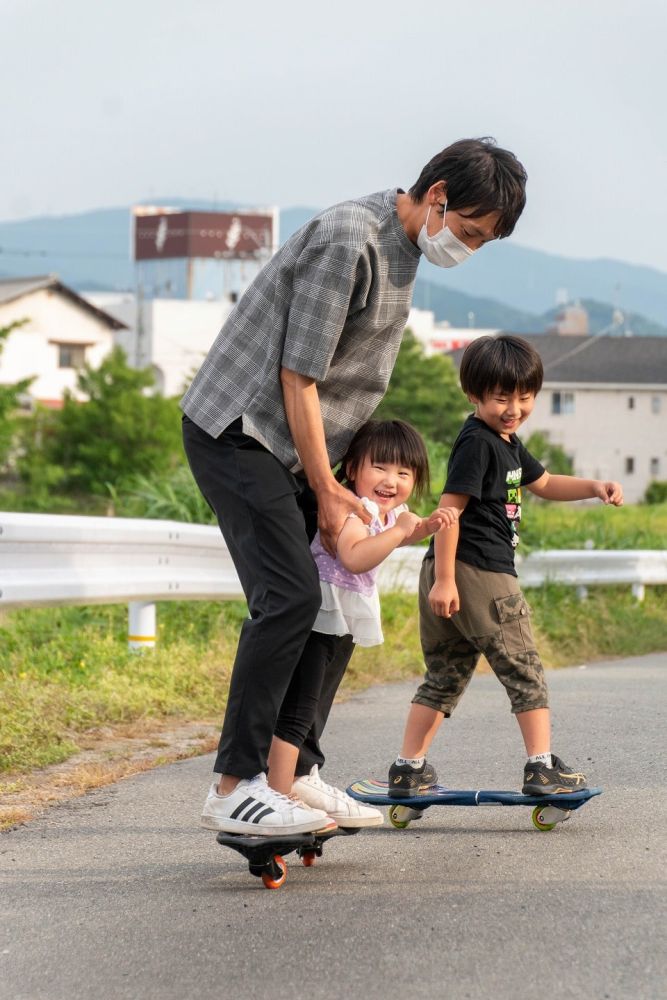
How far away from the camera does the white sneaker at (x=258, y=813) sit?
3.41 m

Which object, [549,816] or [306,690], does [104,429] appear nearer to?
[549,816]

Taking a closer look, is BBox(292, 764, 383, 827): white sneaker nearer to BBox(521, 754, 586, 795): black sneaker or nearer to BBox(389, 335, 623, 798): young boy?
BBox(389, 335, 623, 798): young boy

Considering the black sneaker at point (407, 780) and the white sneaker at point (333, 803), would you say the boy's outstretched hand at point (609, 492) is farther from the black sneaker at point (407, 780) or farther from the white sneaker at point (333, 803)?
the white sneaker at point (333, 803)

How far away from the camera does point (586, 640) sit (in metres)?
9.07

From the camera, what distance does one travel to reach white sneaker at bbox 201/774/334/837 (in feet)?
11.2

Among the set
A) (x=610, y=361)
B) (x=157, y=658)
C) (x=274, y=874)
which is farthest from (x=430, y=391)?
(x=274, y=874)

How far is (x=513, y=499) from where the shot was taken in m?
4.27

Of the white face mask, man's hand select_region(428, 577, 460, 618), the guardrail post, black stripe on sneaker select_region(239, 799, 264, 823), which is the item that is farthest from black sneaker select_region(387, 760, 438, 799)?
the guardrail post

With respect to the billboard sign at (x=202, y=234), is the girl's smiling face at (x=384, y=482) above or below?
below

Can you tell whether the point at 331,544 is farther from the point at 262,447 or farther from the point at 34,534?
the point at 34,534

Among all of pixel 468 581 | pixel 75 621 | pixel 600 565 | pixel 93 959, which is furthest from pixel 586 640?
pixel 93 959

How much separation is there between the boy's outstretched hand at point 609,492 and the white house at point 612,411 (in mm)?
82855

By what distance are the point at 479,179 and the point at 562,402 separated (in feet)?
283

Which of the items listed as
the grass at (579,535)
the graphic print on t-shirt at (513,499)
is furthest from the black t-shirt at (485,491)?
the grass at (579,535)
